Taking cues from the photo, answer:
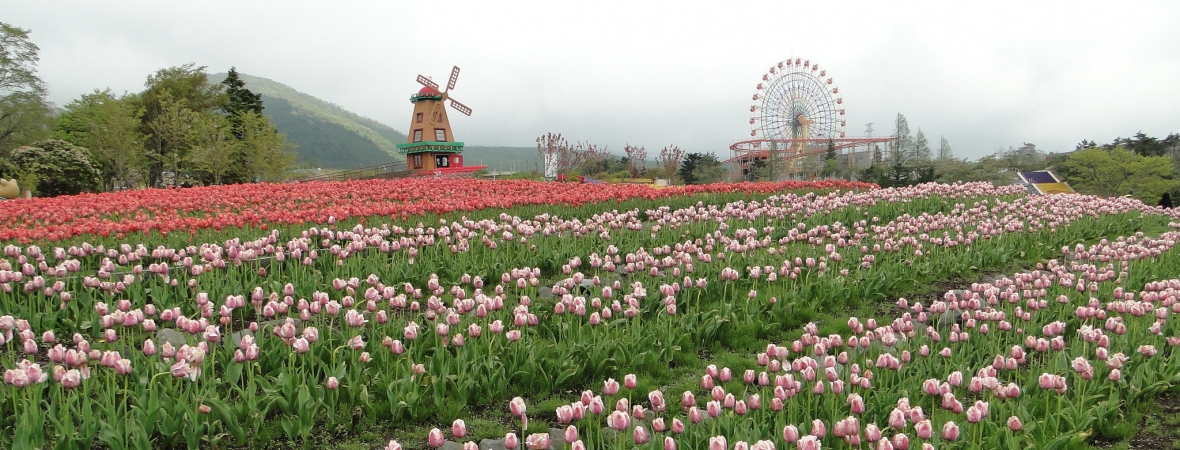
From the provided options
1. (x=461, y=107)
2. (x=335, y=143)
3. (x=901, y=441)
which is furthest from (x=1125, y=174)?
(x=335, y=143)

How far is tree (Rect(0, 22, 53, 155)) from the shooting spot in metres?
34.5

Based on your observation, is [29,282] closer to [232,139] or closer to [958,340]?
[958,340]

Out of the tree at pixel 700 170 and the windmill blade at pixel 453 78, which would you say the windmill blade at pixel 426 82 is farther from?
the tree at pixel 700 170

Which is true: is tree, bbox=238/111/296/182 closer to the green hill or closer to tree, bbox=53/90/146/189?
tree, bbox=53/90/146/189

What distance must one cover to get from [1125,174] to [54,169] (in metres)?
51.3

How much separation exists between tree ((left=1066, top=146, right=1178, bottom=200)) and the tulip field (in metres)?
37.9

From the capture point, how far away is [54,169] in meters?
23.1

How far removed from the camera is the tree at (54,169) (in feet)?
76.0

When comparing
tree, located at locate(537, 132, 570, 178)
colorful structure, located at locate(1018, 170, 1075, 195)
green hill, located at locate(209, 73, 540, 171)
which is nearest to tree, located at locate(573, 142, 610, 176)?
tree, located at locate(537, 132, 570, 178)

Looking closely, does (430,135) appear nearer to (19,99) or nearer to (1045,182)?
(19,99)

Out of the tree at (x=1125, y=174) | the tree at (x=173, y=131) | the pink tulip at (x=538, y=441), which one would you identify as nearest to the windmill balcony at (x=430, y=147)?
the tree at (x=173, y=131)

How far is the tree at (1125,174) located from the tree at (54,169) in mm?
48910

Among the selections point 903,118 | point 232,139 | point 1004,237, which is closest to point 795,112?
point 903,118

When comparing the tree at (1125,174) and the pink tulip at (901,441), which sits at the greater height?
the tree at (1125,174)
